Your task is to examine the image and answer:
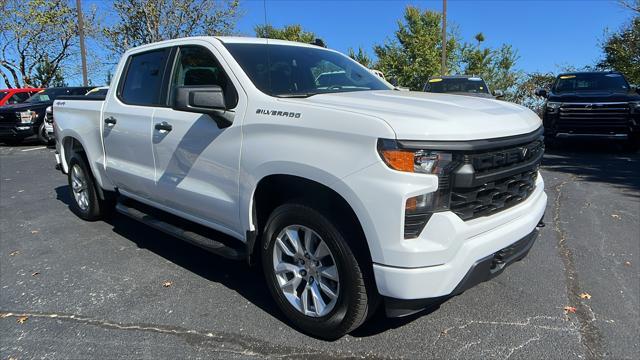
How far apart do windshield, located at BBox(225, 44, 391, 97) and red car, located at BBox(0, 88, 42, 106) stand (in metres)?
16.4

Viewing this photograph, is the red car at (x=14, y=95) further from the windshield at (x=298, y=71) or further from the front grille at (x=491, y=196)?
the front grille at (x=491, y=196)

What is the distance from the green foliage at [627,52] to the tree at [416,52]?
28.6 ft

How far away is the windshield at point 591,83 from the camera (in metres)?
11.2

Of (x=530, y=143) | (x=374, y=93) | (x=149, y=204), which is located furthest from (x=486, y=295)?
(x=149, y=204)

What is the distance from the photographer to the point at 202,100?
321 centimetres

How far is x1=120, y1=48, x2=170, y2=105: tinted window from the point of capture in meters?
4.28

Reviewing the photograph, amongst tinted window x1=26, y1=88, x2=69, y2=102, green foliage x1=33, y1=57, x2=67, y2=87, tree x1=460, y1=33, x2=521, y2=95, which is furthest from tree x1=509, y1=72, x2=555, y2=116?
green foliage x1=33, y1=57, x2=67, y2=87

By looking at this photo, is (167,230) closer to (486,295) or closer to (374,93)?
(374,93)

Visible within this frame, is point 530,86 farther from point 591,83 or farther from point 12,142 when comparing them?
point 12,142

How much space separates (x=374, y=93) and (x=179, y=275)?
2232 millimetres

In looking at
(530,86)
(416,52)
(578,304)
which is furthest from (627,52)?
(578,304)

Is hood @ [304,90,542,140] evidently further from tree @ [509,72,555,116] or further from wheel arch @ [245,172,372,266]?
tree @ [509,72,555,116]

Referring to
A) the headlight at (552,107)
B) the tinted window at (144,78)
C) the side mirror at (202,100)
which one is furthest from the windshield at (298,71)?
the headlight at (552,107)

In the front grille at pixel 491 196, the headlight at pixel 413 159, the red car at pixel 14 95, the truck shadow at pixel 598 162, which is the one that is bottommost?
the truck shadow at pixel 598 162
